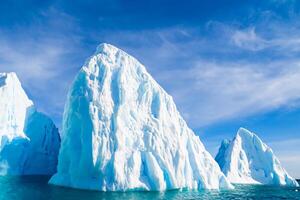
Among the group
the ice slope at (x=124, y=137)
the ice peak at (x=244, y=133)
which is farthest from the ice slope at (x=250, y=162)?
the ice slope at (x=124, y=137)

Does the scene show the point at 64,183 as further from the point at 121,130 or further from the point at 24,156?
the point at 24,156

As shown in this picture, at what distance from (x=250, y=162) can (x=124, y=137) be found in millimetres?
39843

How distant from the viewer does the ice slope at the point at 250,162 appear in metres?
66.4

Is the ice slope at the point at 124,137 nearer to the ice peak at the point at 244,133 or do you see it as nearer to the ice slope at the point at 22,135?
the ice slope at the point at 22,135

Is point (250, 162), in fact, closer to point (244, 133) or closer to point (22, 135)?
point (244, 133)

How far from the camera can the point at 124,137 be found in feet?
127

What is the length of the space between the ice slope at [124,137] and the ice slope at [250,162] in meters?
Result: 21.5

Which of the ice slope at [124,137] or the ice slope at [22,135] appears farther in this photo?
the ice slope at [22,135]

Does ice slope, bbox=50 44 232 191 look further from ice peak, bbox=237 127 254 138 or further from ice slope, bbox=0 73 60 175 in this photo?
ice peak, bbox=237 127 254 138

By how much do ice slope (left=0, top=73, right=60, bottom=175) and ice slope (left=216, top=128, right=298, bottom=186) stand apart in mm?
32719

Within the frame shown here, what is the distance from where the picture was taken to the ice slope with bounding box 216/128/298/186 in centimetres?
6644

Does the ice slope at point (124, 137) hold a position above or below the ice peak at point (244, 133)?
below

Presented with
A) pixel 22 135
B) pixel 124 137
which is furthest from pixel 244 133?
pixel 22 135

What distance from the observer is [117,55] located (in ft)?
152
